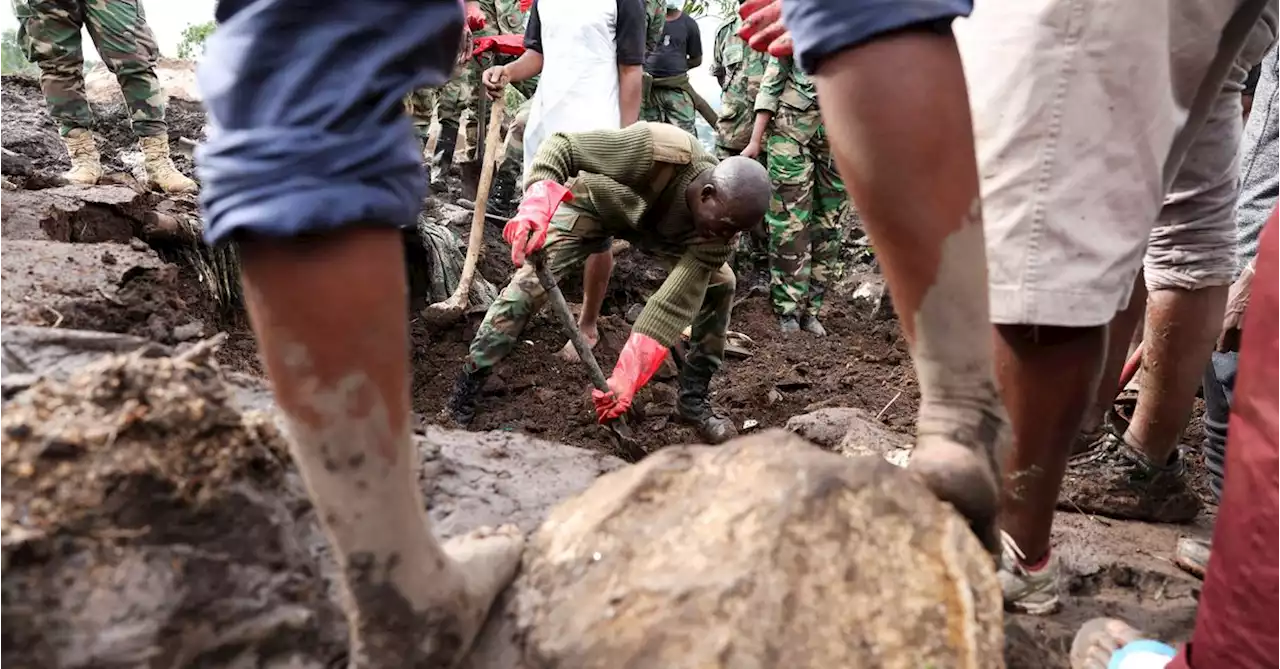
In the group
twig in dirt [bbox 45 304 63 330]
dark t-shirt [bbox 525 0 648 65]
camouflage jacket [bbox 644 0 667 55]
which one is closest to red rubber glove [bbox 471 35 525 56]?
dark t-shirt [bbox 525 0 648 65]

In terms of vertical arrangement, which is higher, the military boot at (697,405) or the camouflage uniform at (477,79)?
the camouflage uniform at (477,79)

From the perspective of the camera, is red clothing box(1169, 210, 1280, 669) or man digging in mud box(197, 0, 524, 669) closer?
man digging in mud box(197, 0, 524, 669)

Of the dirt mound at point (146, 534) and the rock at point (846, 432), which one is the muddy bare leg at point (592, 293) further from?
the dirt mound at point (146, 534)

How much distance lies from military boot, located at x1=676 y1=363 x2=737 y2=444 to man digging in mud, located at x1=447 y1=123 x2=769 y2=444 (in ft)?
0.08

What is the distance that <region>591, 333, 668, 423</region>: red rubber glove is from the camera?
3617 mm

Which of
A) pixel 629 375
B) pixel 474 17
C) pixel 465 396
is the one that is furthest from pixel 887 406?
pixel 474 17

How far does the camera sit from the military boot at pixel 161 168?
171 inches

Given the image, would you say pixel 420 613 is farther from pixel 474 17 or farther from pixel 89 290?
pixel 474 17

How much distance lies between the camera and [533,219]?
3309 millimetres

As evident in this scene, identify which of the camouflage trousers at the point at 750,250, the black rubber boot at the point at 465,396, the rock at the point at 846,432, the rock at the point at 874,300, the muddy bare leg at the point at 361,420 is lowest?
the rock at the point at 874,300

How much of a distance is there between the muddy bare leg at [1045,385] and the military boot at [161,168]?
14.3ft

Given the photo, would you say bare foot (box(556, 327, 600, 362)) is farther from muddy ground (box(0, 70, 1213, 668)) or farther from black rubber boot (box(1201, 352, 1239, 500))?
black rubber boot (box(1201, 352, 1239, 500))

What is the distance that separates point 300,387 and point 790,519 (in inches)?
22.1

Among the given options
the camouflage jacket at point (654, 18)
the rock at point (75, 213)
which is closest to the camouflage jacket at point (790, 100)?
the camouflage jacket at point (654, 18)
